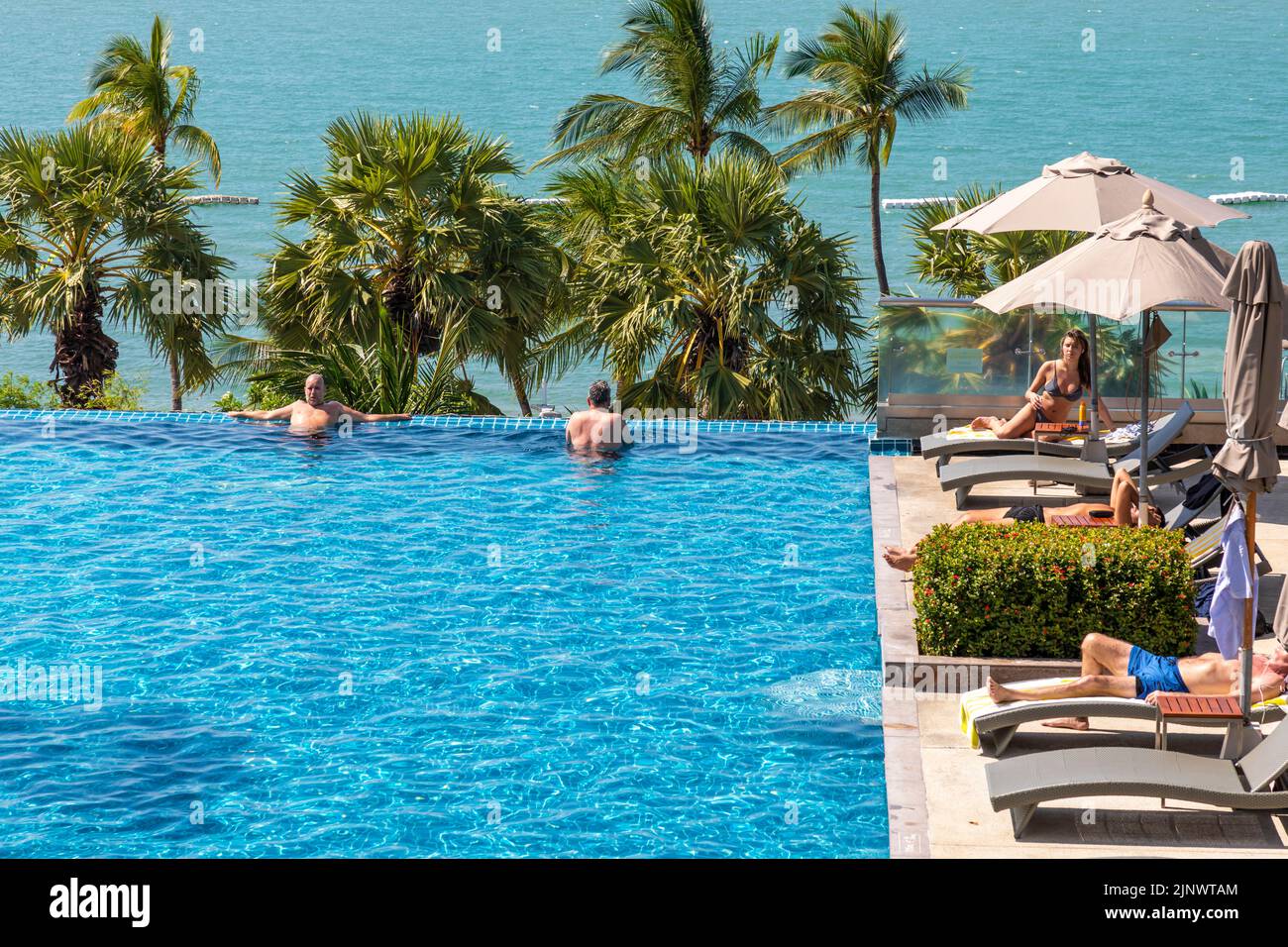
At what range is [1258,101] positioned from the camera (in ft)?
370

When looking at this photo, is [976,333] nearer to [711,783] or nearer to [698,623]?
[698,623]

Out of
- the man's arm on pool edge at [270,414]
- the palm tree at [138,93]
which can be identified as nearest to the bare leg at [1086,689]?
the man's arm on pool edge at [270,414]

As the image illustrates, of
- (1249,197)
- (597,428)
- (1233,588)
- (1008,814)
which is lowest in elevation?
(1008,814)

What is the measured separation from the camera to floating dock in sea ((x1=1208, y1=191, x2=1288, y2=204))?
3364 inches

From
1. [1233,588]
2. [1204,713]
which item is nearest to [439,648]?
[1204,713]

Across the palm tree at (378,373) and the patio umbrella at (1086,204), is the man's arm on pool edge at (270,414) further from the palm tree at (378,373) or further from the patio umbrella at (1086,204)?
the patio umbrella at (1086,204)

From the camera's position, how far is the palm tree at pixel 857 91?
89.7 feet

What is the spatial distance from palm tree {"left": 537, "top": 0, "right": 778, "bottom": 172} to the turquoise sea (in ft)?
119

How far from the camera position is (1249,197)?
86.4 metres

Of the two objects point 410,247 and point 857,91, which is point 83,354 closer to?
point 410,247

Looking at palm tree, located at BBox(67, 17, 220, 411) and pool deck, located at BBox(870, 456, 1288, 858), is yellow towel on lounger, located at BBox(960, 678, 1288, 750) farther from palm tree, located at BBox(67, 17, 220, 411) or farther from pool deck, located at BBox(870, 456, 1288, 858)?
palm tree, located at BBox(67, 17, 220, 411)

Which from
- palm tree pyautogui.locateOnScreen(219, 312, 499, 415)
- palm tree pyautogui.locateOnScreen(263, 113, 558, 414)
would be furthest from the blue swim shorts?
palm tree pyautogui.locateOnScreen(263, 113, 558, 414)

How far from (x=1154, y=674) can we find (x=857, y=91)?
20776 millimetres

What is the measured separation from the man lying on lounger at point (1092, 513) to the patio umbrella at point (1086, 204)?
1729mm
